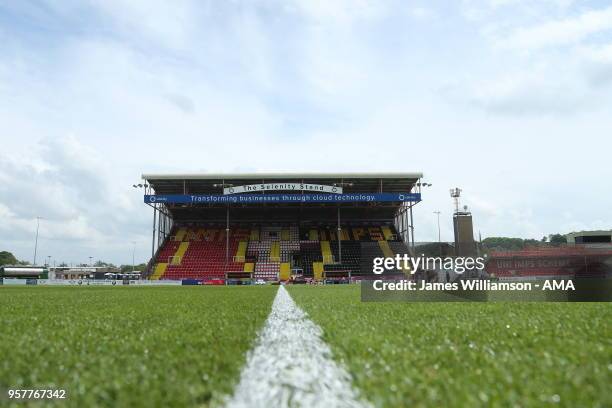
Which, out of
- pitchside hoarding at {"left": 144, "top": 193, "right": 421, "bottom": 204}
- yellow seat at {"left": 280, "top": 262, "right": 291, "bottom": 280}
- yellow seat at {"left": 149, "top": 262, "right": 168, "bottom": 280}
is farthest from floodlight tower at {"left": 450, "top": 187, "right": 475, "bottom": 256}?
yellow seat at {"left": 149, "top": 262, "right": 168, "bottom": 280}

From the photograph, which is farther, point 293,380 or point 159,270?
point 159,270

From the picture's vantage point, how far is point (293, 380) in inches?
57.4

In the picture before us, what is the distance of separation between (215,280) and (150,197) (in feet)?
28.8

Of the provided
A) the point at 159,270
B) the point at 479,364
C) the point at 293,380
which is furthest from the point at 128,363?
the point at 159,270

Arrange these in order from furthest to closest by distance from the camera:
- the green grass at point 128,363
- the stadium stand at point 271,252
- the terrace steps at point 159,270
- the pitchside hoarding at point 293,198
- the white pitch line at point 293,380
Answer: the stadium stand at point 271,252, the terrace steps at point 159,270, the pitchside hoarding at point 293,198, the green grass at point 128,363, the white pitch line at point 293,380

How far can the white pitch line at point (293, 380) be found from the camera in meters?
1.24

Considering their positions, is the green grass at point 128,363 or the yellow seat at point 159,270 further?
the yellow seat at point 159,270

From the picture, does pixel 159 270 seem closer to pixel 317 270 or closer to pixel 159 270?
pixel 159 270

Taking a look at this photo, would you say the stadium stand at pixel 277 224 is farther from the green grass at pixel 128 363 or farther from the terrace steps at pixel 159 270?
the green grass at pixel 128 363

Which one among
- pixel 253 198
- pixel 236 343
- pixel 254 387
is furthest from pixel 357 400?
pixel 253 198

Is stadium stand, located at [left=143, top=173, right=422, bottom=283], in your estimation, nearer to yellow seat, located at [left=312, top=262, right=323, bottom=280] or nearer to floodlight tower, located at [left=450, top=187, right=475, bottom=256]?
yellow seat, located at [left=312, top=262, right=323, bottom=280]

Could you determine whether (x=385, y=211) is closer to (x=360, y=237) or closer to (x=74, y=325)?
(x=360, y=237)

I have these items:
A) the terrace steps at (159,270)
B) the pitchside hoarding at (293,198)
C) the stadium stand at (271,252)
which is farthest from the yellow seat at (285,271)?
the terrace steps at (159,270)

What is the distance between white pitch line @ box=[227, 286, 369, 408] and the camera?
48.9 inches
